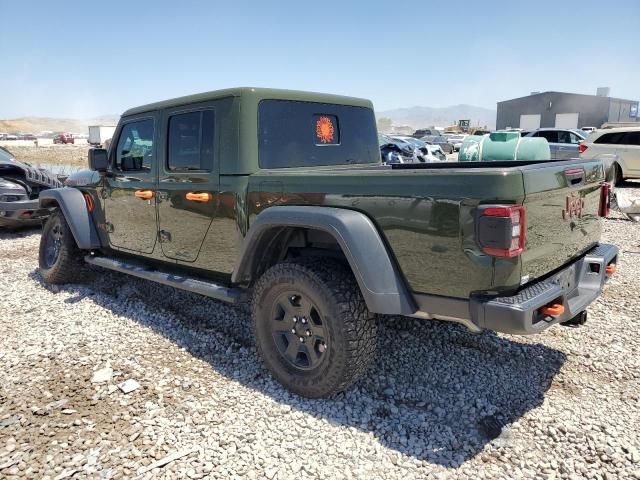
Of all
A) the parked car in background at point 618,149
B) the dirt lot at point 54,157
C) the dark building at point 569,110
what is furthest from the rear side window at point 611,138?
the dark building at point 569,110

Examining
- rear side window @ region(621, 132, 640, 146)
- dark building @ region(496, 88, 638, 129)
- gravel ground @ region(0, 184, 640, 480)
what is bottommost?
gravel ground @ region(0, 184, 640, 480)

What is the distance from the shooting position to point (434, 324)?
13.3ft

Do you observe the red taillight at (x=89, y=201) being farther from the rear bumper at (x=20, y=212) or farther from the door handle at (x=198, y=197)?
the rear bumper at (x=20, y=212)

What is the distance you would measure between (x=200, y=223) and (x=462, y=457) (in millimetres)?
2272

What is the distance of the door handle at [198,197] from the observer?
3438 millimetres

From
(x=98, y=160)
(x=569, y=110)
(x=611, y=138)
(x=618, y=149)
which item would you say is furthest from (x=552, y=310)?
(x=569, y=110)

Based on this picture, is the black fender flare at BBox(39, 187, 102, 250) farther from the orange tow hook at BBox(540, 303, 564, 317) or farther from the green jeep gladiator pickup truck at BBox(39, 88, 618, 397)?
the orange tow hook at BBox(540, 303, 564, 317)

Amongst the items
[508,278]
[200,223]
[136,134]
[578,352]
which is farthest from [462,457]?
[136,134]

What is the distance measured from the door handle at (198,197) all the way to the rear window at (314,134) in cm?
46

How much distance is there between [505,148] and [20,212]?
276 inches

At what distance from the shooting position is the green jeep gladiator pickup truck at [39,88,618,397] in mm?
2328

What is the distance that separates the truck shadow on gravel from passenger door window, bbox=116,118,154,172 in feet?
4.31

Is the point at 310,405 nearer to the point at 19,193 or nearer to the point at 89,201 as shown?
the point at 89,201

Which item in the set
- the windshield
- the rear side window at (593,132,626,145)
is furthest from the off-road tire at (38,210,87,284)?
the rear side window at (593,132,626,145)
